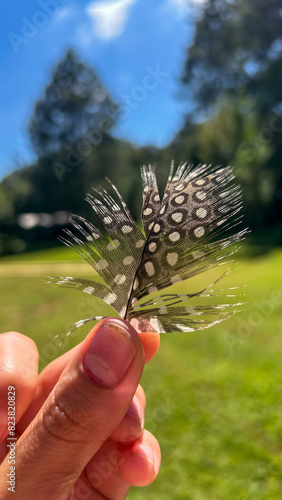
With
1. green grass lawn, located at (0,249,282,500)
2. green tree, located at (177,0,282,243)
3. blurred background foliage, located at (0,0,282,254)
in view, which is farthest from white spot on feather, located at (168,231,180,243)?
blurred background foliage, located at (0,0,282,254)

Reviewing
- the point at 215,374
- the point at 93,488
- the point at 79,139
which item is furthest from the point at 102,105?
the point at 93,488

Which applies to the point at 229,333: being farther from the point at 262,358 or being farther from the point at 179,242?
the point at 179,242

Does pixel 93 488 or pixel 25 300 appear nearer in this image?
pixel 93 488

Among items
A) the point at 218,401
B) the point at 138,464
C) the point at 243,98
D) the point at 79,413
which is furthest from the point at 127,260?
the point at 243,98

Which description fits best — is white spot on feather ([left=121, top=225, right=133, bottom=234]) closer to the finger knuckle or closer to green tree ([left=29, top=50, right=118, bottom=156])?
the finger knuckle

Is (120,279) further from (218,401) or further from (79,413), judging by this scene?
(218,401)
